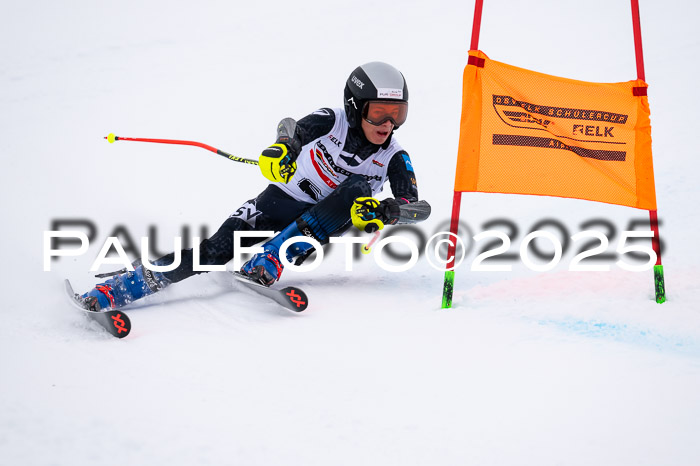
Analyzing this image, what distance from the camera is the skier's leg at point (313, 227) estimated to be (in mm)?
4375

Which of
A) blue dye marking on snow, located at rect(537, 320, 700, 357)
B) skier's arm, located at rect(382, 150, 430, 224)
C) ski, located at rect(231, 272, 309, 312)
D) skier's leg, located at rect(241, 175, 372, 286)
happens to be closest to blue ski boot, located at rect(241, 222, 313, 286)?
skier's leg, located at rect(241, 175, 372, 286)

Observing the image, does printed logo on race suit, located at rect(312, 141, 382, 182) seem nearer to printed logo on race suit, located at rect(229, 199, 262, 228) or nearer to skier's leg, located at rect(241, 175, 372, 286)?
skier's leg, located at rect(241, 175, 372, 286)

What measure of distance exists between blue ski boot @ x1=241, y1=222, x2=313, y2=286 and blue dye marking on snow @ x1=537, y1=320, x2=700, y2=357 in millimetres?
1617

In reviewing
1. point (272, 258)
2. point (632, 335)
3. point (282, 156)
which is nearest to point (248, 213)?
point (272, 258)

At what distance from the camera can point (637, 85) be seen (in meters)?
4.19

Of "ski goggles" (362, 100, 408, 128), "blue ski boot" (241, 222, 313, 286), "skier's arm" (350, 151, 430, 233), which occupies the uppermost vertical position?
"ski goggles" (362, 100, 408, 128)

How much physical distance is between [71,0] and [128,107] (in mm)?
4150

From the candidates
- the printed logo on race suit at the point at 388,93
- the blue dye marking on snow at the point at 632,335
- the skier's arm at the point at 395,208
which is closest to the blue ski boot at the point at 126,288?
the skier's arm at the point at 395,208

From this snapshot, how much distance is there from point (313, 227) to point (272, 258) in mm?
347

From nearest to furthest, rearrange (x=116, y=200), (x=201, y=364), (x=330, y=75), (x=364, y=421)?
(x=364, y=421) < (x=201, y=364) < (x=116, y=200) < (x=330, y=75)

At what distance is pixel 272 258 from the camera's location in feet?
14.5

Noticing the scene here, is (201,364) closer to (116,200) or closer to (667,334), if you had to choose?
(667,334)

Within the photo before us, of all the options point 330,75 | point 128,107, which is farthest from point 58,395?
point 330,75

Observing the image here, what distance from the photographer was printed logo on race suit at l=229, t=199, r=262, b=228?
4648 millimetres
